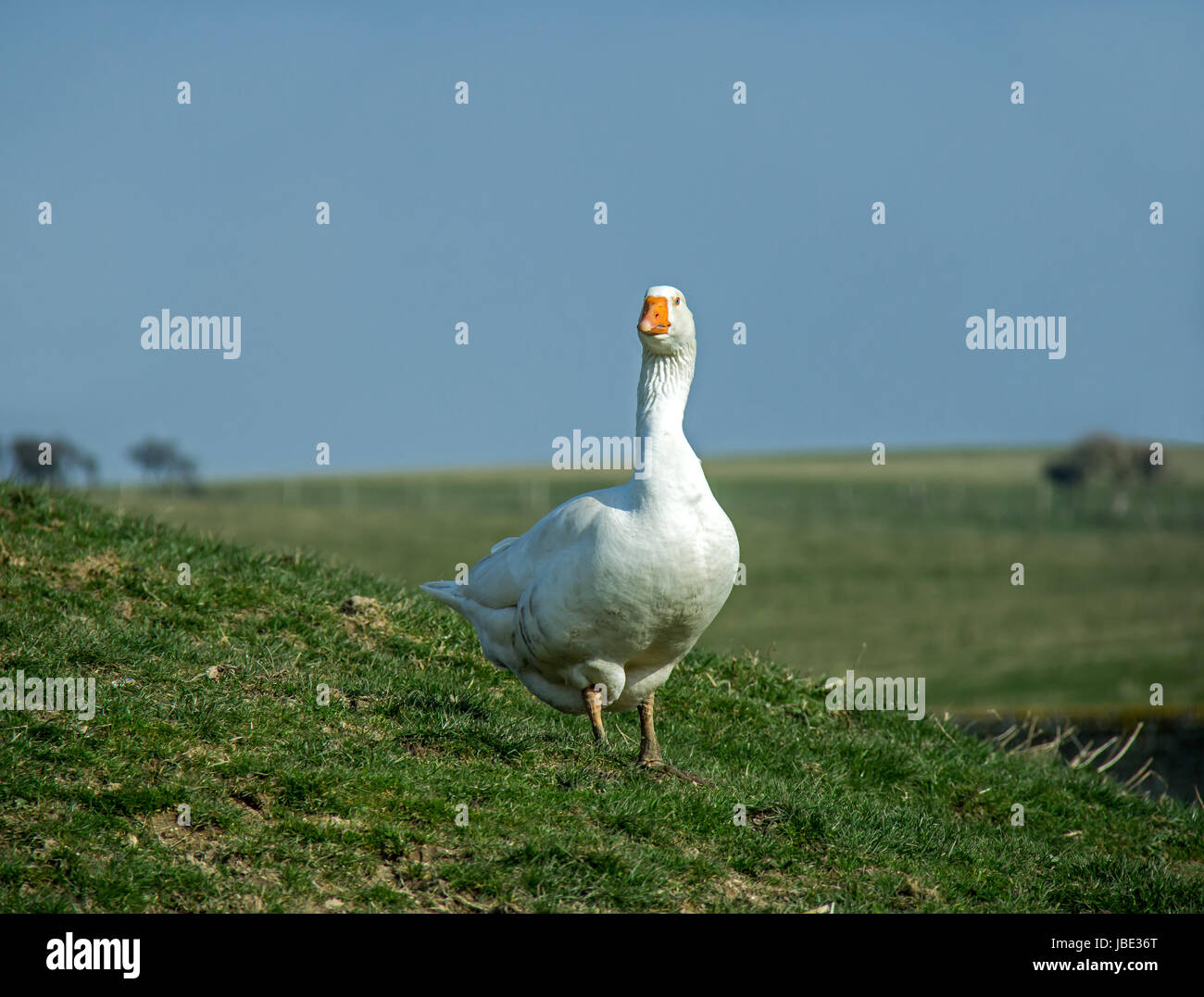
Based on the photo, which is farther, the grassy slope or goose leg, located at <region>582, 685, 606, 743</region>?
goose leg, located at <region>582, 685, 606, 743</region>

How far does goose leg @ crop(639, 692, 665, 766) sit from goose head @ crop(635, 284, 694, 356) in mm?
2696

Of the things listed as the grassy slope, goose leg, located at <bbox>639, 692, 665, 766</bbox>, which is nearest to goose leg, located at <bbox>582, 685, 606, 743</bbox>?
the grassy slope

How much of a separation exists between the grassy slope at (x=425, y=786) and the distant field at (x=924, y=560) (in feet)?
7.13

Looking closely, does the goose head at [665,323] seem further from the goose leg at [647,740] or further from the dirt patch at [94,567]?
the dirt patch at [94,567]

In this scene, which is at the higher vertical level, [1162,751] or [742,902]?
[742,902]

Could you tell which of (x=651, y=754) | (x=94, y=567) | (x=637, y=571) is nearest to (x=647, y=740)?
(x=651, y=754)

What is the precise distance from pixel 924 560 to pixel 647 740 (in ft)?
150

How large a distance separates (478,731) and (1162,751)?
13.5 m

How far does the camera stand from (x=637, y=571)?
26.8 ft

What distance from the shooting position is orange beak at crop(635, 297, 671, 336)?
8477 millimetres

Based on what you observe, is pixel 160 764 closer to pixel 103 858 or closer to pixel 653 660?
pixel 103 858

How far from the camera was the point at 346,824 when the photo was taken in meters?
7.82

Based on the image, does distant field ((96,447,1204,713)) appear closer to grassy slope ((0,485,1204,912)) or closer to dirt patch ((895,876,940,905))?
grassy slope ((0,485,1204,912))
